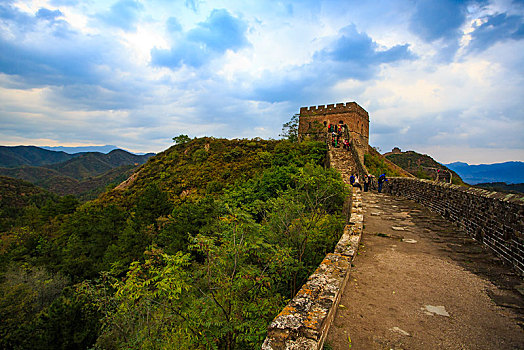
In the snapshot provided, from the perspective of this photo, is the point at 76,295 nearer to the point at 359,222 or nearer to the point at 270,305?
the point at 270,305

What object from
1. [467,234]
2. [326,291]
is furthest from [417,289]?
[467,234]

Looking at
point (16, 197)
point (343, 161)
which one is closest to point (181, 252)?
point (343, 161)

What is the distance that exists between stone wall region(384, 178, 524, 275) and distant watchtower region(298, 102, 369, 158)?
1548 centimetres

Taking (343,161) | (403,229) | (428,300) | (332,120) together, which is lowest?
(428,300)

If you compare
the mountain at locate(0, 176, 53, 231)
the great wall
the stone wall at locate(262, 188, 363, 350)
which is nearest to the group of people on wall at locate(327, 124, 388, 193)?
the great wall

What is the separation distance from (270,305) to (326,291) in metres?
1.16

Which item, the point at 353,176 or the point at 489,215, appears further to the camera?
the point at 353,176

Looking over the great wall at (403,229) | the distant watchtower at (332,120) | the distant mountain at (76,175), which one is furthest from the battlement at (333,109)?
the distant mountain at (76,175)

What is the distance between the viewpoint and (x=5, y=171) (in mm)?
136500

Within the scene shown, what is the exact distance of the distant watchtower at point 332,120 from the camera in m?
23.8

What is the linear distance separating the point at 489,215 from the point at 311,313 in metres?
5.62

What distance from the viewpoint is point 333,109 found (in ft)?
80.2

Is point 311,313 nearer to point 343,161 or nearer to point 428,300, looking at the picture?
point 428,300

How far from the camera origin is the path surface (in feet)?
8.55
